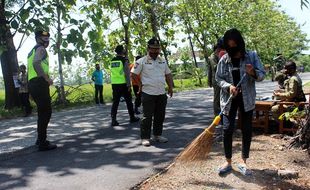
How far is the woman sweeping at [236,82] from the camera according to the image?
16.4 feet

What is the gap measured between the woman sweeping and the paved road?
117cm

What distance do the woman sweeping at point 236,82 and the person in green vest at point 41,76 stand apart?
9.96 feet

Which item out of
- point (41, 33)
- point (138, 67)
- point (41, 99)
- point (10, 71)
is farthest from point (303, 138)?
point (10, 71)

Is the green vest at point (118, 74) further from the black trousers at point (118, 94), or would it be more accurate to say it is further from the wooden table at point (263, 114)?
the wooden table at point (263, 114)

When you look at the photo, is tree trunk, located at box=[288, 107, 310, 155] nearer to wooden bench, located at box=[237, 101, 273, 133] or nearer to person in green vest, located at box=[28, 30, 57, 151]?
wooden bench, located at box=[237, 101, 273, 133]

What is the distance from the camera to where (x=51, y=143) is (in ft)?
25.5

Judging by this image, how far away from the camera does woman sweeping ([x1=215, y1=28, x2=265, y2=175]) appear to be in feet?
16.4

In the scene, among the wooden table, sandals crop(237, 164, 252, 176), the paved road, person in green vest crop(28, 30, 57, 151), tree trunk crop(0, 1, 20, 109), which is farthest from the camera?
tree trunk crop(0, 1, 20, 109)

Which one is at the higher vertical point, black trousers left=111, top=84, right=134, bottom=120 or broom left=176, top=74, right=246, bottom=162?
black trousers left=111, top=84, right=134, bottom=120

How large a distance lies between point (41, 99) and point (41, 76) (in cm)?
39

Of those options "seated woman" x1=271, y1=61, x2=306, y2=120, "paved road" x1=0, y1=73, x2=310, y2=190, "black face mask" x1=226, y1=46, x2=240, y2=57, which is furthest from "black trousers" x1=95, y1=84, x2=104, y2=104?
"black face mask" x1=226, y1=46, x2=240, y2=57

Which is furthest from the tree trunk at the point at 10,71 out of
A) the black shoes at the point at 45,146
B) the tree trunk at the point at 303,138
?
the tree trunk at the point at 303,138

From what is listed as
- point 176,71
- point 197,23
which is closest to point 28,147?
point 176,71

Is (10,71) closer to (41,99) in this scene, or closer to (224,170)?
(41,99)
